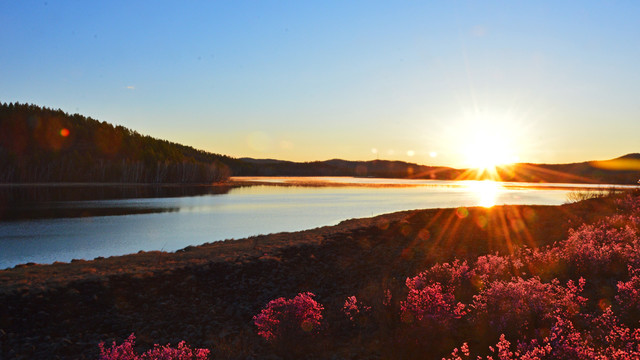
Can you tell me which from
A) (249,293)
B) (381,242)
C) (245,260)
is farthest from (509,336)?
(381,242)

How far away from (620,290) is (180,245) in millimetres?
22395

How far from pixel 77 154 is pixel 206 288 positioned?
141 m

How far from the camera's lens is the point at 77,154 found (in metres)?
130

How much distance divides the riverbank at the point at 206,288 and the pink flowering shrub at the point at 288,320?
14.2 inches

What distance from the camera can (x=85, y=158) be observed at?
131m

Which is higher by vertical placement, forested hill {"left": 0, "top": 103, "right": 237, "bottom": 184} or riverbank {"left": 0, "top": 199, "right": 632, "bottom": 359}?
forested hill {"left": 0, "top": 103, "right": 237, "bottom": 184}

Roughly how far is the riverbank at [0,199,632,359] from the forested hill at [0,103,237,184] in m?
129

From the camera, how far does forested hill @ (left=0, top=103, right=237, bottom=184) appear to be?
124 m

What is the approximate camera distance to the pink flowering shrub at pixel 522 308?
7074 mm

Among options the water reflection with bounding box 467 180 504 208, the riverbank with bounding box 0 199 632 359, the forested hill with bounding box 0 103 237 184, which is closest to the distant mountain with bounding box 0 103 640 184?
the forested hill with bounding box 0 103 237 184

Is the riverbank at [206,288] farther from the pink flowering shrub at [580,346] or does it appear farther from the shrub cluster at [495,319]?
the pink flowering shrub at [580,346]

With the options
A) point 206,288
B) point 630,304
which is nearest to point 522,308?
point 630,304

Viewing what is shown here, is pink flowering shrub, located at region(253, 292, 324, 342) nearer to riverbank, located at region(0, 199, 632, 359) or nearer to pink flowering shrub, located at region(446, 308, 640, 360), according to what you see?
riverbank, located at region(0, 199, 632, 359)

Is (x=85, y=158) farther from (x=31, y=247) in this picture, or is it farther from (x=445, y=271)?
(x=445, y=271)
